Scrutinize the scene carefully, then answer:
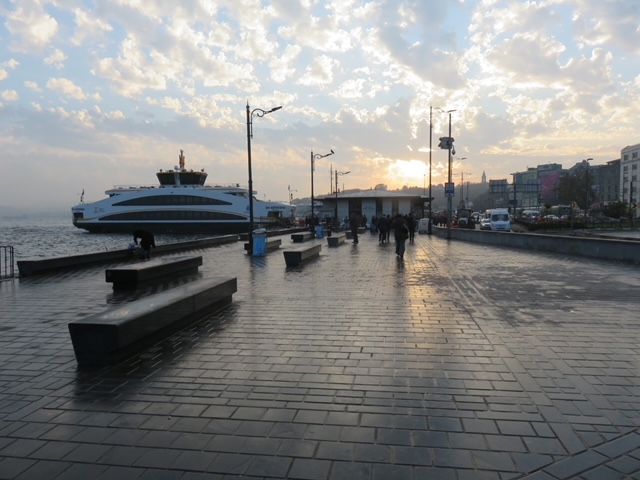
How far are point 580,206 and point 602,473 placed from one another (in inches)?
3969

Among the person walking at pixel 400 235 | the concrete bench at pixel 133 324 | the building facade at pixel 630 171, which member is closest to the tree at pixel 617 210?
the building facade at pixel 630 171

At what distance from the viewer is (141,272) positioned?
10.8m

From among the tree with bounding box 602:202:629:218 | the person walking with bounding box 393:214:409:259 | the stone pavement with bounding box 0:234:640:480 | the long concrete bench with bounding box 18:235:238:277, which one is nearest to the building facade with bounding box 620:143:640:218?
the tree with bounding box 602:202:629:218

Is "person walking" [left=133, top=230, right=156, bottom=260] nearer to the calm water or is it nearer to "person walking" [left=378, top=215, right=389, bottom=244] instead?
the calm water

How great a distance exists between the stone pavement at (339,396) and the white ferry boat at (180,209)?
59.3 metres

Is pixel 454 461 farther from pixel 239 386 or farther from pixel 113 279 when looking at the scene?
pixel 113 279

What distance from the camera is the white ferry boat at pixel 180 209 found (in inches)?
2628

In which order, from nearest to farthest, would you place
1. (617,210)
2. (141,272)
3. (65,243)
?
(141,272) < (65,243) < (617,210)

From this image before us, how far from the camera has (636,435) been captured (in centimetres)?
341

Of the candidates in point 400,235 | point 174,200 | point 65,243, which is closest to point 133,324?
point 400,235

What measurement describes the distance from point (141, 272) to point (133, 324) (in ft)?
19.0

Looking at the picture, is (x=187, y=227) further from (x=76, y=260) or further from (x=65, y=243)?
(x=76, y=260)

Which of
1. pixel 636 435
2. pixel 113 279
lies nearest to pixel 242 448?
pixel 636 435

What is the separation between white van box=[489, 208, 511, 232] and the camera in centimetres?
4344
